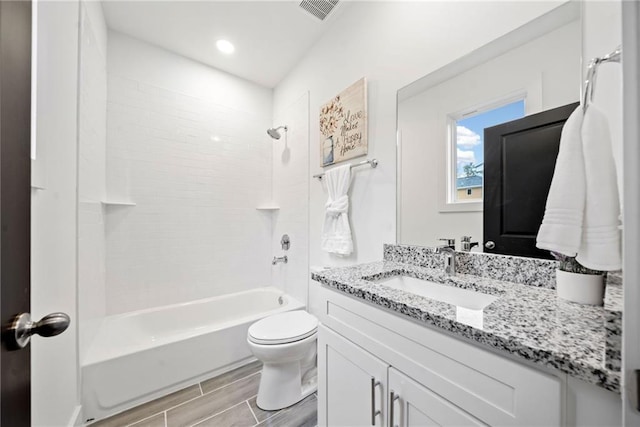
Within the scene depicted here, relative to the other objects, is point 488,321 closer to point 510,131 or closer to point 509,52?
point 510,131

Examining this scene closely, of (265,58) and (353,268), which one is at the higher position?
(265,58)

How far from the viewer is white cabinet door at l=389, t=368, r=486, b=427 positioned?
622 millimetres

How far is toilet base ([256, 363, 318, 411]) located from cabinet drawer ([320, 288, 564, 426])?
870mm

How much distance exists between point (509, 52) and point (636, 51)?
886 mm

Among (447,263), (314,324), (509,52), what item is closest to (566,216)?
(447,263)

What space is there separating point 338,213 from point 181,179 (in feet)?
5.15

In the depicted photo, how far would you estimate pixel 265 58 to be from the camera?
228 centimetres

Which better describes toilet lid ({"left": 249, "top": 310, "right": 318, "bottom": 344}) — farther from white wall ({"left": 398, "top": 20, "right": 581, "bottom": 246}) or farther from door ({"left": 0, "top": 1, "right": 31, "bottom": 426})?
door ({"left": 0, "top": 1, "right": 31, "bottom": 426})

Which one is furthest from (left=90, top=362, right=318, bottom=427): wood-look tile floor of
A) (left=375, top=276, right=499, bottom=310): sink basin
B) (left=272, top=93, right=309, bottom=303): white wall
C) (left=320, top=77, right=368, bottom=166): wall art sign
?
(left=320, top=77, right=368, bottom=166): wall art sign

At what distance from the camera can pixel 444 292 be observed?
1010 millimetres

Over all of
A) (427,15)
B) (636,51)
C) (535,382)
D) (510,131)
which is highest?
(427,15)

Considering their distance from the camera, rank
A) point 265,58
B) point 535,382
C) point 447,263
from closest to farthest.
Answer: point 535,382 → point 447,263 → point 265,58

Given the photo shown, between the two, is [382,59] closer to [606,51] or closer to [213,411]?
[606,51]

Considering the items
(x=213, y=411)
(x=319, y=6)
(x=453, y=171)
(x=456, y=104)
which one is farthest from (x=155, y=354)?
(x=319, y=6)
